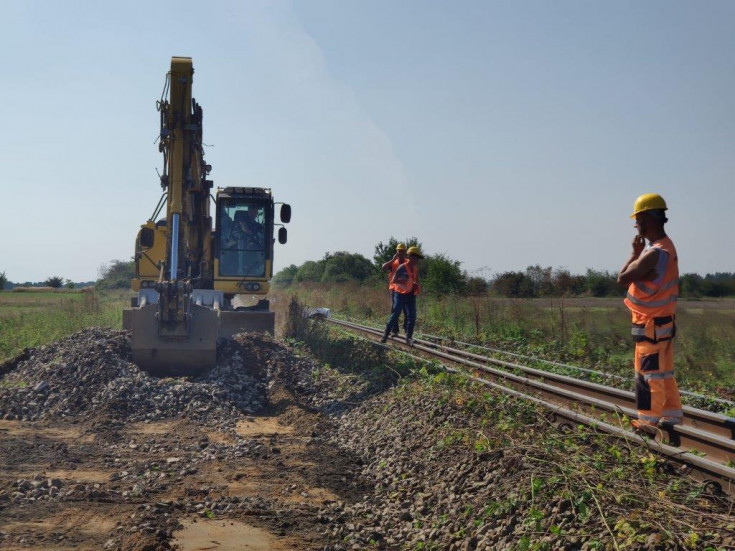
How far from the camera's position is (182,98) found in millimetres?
14789

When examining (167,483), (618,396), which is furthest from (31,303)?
(618,396)

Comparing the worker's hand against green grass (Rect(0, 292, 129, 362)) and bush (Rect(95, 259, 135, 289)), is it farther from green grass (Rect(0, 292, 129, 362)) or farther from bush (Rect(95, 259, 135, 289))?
bush (Rect(95, 259, 135, 289))

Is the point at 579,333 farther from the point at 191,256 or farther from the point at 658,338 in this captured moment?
the point at 658,338

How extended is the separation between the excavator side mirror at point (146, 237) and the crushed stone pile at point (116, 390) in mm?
3467

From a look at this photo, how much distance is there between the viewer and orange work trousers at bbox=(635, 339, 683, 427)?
6.80 m

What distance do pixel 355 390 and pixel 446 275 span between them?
76.0 feet

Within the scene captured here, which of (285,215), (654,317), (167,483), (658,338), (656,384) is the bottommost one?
(167,483)

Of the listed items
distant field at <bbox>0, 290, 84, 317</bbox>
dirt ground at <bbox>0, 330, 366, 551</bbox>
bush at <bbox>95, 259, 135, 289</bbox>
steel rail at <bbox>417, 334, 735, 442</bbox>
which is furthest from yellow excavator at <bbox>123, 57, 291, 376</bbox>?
bush at <bbox>95, 259, 135, 289</bbox>

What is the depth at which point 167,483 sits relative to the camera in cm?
791

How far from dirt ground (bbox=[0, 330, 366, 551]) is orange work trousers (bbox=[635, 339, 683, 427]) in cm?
306

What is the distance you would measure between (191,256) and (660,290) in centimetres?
1361

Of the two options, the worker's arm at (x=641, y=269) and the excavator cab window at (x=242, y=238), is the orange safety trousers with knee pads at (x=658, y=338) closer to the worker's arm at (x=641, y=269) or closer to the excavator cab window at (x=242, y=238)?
the worker's arm at (x=641, y=269)

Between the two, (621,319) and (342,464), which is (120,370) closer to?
(342,464)

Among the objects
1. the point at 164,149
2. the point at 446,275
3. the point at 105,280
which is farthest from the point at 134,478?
the point at 105,280
